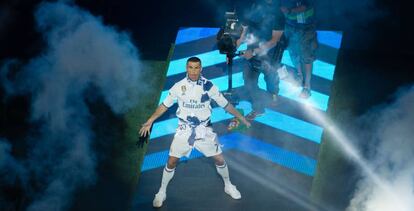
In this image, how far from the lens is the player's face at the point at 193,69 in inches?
250

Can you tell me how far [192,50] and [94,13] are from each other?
2578 millimetres

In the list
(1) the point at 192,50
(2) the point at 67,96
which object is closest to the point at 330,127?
(1) the point at 192,50

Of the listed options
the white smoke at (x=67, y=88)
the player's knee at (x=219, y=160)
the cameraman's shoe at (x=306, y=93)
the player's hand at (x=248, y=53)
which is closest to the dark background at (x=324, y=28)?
the white smoke at (x=67, y=88)

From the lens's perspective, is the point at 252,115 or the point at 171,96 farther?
the point at 252,115

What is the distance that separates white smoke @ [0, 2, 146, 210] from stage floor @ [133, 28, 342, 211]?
37.1 inches

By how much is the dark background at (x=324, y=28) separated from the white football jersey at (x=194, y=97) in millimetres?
2924

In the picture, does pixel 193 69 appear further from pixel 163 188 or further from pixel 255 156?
pixel 255 156

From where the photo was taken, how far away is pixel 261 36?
760 centimetres

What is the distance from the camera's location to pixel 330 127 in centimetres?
809

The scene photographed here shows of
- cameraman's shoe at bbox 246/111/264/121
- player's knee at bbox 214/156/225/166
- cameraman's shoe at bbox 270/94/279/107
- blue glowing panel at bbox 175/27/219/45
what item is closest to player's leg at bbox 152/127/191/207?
player's knee at bbox 214/156/225/166

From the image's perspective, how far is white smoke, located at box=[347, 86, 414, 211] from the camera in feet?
22.0

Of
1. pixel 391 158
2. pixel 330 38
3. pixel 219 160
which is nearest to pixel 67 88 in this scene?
pixel 219 160

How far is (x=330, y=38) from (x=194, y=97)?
4.55 metres

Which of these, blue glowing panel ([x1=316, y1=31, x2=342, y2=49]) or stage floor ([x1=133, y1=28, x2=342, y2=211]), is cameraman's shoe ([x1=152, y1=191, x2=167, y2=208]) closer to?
stage floor ([x1=133, y1=28, x2=342, y2=211])
